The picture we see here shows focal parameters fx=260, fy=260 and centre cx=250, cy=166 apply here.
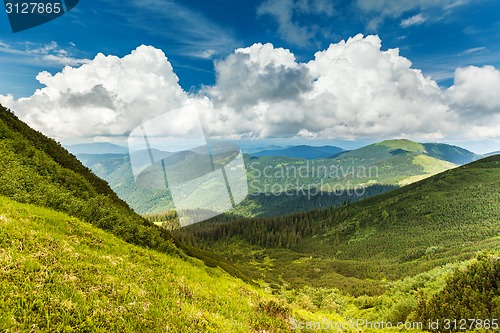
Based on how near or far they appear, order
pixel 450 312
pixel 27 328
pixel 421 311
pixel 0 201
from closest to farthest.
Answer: pixel 27 328
pixel 0 201
pixel 450 312
pixel 421 311

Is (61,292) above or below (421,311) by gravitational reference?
above

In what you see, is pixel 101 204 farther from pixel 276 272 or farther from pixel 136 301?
pixel 276 272

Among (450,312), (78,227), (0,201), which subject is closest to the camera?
(0,201)

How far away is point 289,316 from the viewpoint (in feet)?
49.6

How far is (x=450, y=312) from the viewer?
1997 cm

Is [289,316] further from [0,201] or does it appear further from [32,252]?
[0,201]

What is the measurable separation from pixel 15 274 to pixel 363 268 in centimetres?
18911

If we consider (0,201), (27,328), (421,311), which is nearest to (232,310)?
(27,328)

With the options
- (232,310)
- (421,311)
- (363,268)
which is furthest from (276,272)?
(232,310)

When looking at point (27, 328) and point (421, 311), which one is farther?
point (421, 311)

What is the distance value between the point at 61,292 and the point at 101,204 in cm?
1692

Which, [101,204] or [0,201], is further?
[101,204]

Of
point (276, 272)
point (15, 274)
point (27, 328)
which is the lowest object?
point (276, 272)

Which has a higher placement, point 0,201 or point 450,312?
point 0,201
